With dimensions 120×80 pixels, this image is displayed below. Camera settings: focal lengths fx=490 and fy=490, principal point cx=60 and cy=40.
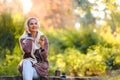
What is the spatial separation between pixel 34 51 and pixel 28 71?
0.42 metres

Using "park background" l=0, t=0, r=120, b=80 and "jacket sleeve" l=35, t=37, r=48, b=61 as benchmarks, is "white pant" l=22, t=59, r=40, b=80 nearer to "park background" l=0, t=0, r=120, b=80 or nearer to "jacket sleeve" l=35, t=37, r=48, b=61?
"jacket sleeve" l=35, t=37, r=48, b=61

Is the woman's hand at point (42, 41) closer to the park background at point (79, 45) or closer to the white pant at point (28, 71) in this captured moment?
the white pant at point (28, 71)

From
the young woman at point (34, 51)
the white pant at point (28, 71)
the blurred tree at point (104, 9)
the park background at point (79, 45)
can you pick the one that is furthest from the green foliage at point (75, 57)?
the white pant at point (28, 71)

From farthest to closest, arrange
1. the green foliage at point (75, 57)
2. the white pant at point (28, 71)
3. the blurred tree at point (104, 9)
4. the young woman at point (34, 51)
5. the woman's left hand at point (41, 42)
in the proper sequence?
1. the blurred tree at point (104, 9)
2. the green foliage at point (75, 57)
3. the woman's left hand at point (41, 42)
4. the young woman at point (34, 51)
5. the white pant at point (28, 71)

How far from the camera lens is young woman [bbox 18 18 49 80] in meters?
7.72

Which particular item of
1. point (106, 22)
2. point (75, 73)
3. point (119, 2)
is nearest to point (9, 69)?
point (75, 73)

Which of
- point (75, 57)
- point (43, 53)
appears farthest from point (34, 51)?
point (75, 57)

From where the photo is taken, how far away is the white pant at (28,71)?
7492mm

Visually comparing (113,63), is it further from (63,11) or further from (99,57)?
(63,11)

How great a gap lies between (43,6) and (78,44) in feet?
60.6

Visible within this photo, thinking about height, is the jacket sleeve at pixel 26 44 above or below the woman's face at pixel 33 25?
below

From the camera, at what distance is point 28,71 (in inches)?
298

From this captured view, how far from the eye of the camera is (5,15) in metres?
13.3

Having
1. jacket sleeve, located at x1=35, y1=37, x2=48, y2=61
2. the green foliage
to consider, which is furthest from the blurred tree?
jacket sleeve, located at x1=35, y1=37, x2=48, y2=61
